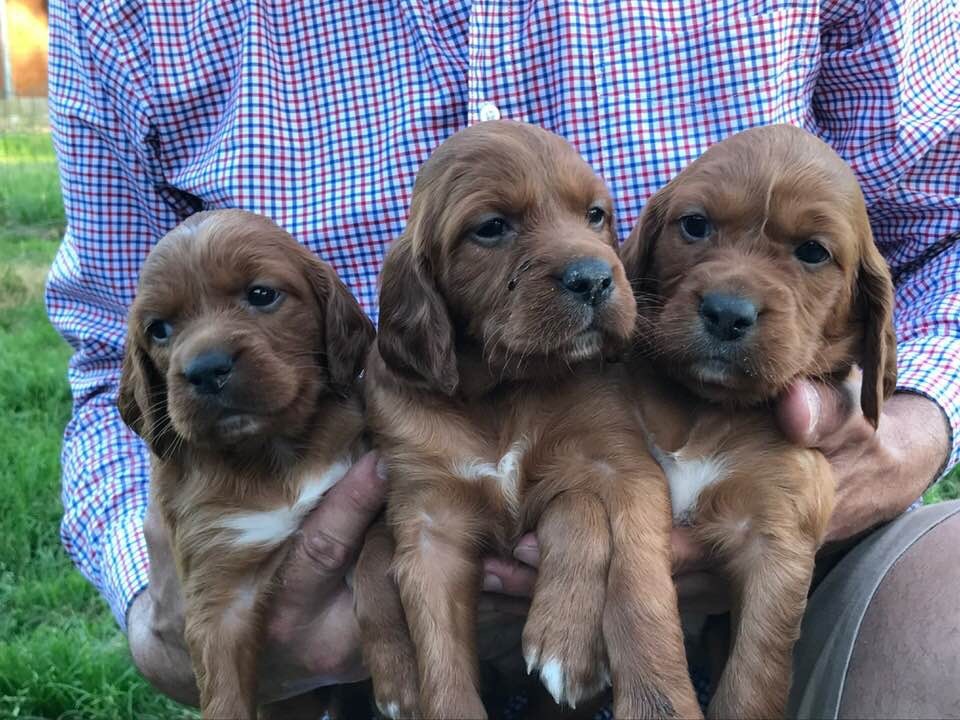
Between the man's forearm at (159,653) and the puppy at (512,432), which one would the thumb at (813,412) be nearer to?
the puppy at (512,432)

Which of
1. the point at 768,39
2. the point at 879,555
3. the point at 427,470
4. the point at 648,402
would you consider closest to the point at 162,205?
the point at 427,470

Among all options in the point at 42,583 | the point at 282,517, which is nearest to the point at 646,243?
the point at 282,517

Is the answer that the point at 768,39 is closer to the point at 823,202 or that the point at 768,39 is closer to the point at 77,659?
the point at 823,202

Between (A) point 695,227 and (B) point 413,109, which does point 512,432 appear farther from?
(B) point 413,109

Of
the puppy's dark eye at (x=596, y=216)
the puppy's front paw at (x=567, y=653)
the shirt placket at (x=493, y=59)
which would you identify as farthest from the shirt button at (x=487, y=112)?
the puppy's front paw at (x=567, y=653)

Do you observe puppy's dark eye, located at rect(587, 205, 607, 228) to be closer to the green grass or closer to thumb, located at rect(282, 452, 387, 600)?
thumb, located at rect(282, 452, 387, 600)
